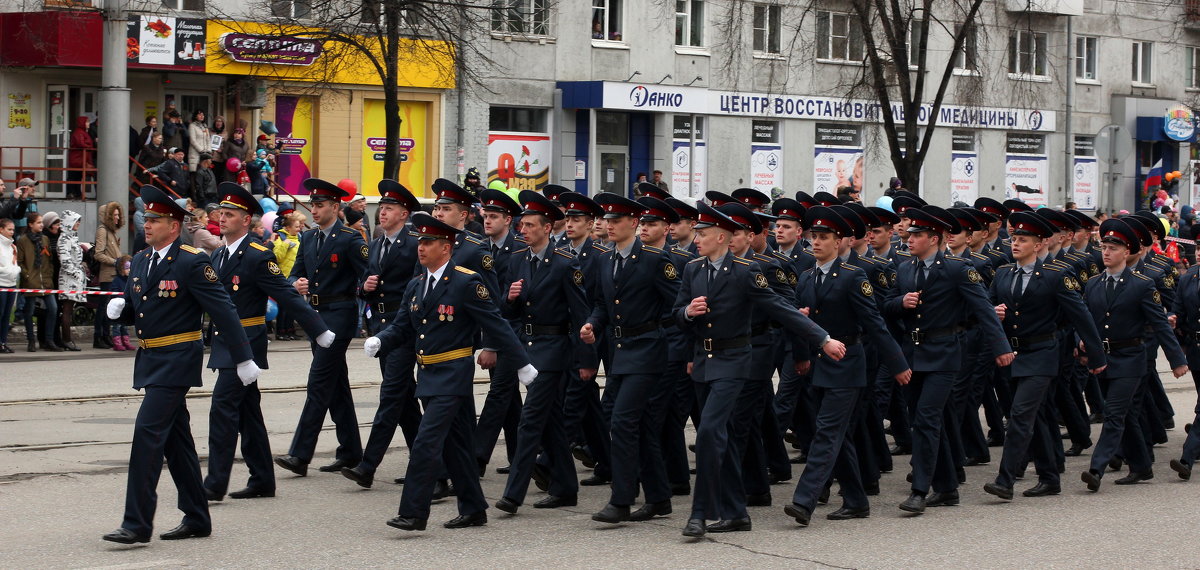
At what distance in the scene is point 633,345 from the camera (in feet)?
34.0

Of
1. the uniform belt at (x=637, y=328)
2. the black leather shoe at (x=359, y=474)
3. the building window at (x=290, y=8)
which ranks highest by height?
the building window at (x=290, y=8)

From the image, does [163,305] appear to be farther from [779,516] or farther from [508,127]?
[508,127]

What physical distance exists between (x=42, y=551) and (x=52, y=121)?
2145 centimetres

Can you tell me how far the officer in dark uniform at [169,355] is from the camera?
916 centimetres

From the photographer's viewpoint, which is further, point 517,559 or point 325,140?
point 325,140

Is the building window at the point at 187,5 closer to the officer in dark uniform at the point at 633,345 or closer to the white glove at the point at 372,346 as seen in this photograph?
the officer in dark uniform at the point at 633,345

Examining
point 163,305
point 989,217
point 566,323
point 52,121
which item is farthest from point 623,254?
point 52,121

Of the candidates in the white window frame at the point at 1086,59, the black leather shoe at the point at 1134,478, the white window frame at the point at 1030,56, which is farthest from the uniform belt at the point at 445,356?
the white window frame at the point at 1086,59

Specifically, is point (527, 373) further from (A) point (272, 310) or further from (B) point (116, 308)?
(A) point (272, 310)

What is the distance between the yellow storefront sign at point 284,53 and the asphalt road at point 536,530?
16.3 meters

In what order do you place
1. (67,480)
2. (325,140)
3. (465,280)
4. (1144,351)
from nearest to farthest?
(465,280) → (67,480) → (1144,351) → (325,140)

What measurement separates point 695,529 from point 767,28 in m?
33.4

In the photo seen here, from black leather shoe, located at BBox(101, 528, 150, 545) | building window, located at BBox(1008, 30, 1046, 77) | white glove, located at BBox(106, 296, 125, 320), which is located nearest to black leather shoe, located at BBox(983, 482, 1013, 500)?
black leather shoe, located at BBox(101, 528, 150, 545)

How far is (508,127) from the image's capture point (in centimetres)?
3703
